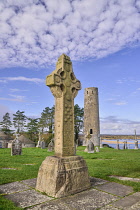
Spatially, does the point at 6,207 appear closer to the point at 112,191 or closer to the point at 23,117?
the point at 112,191

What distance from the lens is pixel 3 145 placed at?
91.7ft

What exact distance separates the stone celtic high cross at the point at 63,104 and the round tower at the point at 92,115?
29.8 meters

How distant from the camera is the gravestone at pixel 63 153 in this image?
371 centimetres

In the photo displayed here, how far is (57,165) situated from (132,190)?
202cm

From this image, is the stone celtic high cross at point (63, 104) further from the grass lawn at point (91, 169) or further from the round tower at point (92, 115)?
the round tower at point (92, 115)

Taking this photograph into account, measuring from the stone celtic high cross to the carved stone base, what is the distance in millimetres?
289

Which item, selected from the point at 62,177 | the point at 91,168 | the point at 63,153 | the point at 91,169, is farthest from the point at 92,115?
the point at 62,177

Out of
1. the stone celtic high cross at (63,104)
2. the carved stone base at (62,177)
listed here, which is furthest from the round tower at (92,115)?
the carved stone base at (62,177)

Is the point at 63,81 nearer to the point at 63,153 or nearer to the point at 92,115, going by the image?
the point at 63,153

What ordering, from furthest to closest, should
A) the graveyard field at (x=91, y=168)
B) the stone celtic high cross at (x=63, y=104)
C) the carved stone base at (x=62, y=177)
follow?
the graveyard field at (x=91, y=168)
the stone celtic high cross at (x=63, y=104)
the carved stone base at (x=62, y=177)

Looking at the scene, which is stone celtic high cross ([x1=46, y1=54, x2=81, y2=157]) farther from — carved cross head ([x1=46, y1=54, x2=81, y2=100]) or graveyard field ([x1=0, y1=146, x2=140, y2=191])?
graveyard field ([x1=0, y1=146, x2=140, y2=191])

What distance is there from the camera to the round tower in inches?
1326

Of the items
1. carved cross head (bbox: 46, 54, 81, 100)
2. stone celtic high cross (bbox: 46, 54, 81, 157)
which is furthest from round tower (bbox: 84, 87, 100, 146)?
stone celtic high cross (bbox: 46, 54, 81, 157)

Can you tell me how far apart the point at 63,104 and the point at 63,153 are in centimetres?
127
